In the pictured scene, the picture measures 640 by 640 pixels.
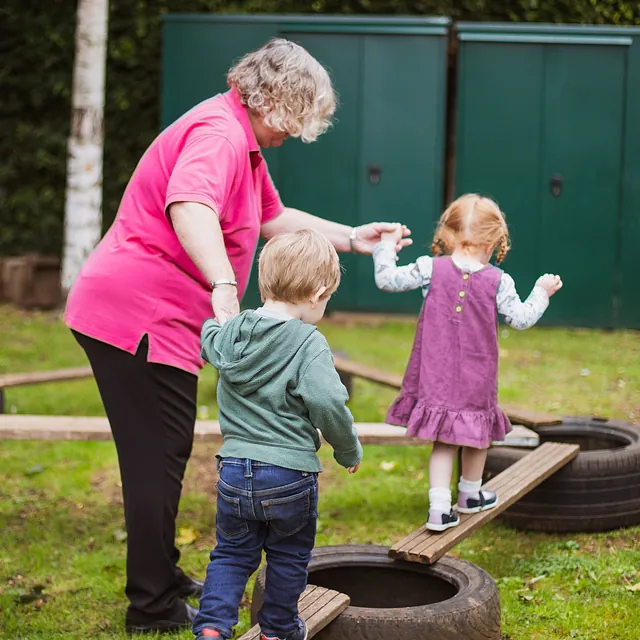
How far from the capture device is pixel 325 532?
4.61m

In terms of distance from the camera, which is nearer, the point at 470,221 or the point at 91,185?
the point at 470,221

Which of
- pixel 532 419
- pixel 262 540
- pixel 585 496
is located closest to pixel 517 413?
pixel 532 419

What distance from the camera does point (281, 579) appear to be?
9.09ft

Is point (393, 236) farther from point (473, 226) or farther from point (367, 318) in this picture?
point (367, 318)

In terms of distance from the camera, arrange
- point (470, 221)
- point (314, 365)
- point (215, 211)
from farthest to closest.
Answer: point (470, 221) → point (215, 211) → point (314, 365)

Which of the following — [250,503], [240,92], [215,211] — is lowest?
[250,503]

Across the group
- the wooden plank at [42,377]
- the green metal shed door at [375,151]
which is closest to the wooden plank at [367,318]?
the green metal shed door at [375,151]

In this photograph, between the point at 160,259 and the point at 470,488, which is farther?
the point at 470,488

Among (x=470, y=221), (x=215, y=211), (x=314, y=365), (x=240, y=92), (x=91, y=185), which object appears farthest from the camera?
(x=91, y=185)

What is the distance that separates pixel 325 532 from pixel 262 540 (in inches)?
72.9

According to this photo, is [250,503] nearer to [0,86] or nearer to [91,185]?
[91,185]

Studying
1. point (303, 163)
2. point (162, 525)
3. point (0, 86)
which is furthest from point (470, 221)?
point (0, 86)

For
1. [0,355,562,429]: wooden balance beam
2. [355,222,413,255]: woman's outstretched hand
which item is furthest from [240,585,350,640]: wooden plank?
[0,355,562,429]: wooden balance beam

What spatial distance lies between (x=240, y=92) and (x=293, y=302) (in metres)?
1.00
